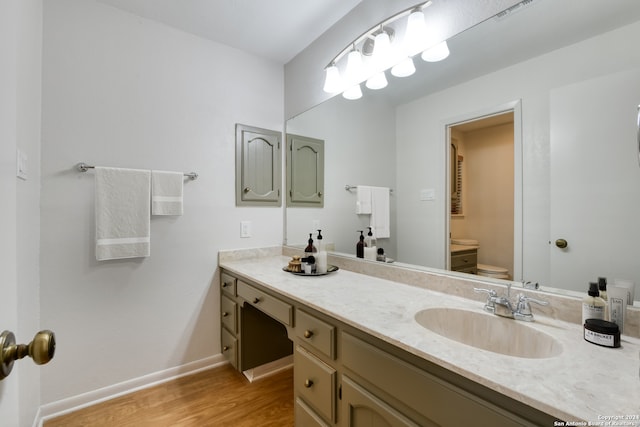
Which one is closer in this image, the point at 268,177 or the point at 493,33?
the point at 493,33

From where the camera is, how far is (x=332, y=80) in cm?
190

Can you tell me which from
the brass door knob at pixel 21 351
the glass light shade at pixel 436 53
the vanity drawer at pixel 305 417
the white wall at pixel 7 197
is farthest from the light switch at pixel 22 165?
the glass light shade at pixel 436 53

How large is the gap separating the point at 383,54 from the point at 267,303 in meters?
1.56

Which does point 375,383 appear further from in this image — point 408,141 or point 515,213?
point 408,141

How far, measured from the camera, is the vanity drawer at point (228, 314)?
1938 mm

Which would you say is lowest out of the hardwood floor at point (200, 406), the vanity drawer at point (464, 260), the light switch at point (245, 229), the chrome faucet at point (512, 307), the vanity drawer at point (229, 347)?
the hardwood floor at point (200, 406)

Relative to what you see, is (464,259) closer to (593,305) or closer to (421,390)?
(593,305)

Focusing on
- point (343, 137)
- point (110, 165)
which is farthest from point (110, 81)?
point (343, 137)

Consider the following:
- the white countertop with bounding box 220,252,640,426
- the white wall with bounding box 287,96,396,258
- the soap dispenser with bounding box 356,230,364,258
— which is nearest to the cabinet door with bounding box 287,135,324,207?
the white wall with bounding box 287,96,396,258

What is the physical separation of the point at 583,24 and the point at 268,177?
196 centimetres

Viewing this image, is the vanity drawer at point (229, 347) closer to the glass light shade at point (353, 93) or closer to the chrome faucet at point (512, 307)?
the chrome faucet at point (512, 307)

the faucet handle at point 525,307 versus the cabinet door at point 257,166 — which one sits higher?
the cabinet door at point 257,166

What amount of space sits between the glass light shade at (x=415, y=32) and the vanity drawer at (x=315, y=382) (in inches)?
62.2

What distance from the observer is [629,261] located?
916 millimetres
